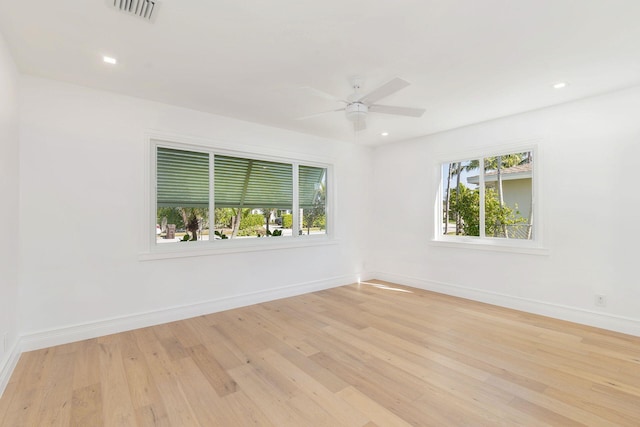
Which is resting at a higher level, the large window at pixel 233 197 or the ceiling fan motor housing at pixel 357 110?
the ceiling fan motor housing at pixel 357 110

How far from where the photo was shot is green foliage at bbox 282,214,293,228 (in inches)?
189

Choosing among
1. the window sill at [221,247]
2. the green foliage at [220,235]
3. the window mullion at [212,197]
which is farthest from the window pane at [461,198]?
the window mullion at [212,197]

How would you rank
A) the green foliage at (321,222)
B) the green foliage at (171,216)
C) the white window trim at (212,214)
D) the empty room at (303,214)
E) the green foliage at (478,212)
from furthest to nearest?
the green foliage at (321,222)
the green foliage at (478,212)
the green foliage at (171,216)
the white window trim at (212,214)
the empty room at (303,214)

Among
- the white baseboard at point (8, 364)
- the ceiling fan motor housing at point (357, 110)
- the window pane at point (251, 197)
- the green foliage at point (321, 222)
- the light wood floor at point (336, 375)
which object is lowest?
the light wood floor at point (336, 375)

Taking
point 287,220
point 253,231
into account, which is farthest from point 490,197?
point 253,231

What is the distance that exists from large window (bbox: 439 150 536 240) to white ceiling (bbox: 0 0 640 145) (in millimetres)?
918

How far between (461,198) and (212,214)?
381cm

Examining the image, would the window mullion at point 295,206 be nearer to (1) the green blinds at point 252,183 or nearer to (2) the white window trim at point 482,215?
(1) the green blinds at point 252,183

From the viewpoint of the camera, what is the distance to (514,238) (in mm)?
4098

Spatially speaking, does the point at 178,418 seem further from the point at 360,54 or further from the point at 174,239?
the point at 360,54

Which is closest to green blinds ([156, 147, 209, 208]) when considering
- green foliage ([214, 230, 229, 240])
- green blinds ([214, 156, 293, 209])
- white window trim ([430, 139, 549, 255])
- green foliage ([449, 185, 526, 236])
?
green blinds ([214, 156, 293, 209])

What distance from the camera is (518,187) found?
406cm

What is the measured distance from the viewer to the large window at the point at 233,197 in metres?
3.71

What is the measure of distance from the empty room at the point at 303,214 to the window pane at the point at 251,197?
3 cm
